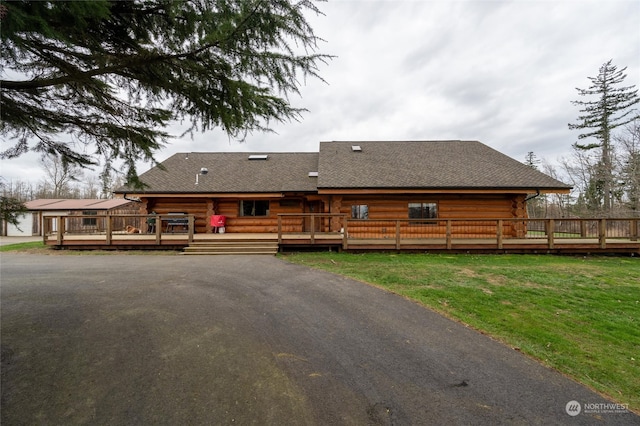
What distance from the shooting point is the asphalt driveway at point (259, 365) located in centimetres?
219

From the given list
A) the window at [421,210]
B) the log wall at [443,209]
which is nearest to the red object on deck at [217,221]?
the log wall at [443,209]

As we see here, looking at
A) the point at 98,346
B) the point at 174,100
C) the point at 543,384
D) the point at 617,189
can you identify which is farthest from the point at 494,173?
the point at 617,189

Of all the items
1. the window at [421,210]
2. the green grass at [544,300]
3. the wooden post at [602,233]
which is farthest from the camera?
the window at [421,210]

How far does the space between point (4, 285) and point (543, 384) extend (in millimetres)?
9945

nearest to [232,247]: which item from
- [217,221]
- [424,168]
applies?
[217,221]

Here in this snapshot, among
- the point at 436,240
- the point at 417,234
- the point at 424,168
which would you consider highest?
the point at 424,168

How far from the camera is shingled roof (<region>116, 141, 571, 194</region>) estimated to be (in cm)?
1235

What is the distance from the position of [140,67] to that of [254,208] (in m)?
10.9

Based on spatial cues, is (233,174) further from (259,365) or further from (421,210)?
(259,365)

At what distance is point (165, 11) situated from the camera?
304 cm
